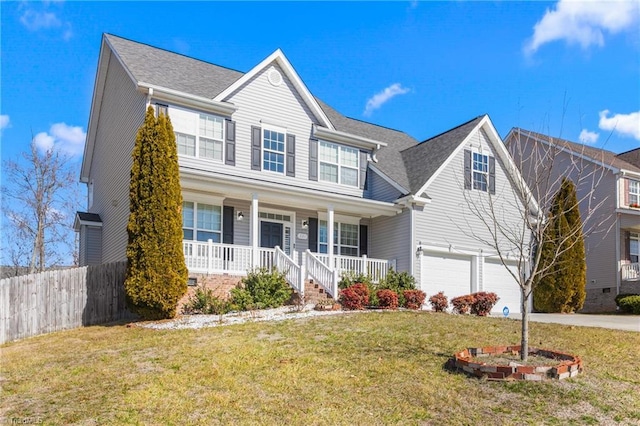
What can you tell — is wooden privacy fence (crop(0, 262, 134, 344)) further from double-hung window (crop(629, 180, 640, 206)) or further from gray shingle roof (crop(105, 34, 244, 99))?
double-hung window (crop(629, 180, 640, 206))

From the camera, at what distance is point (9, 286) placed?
1362cm

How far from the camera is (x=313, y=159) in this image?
2000 centimetres

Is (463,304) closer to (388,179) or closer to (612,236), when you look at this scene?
(388,179)

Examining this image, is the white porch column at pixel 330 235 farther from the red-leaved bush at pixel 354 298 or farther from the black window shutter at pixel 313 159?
the red-leaved bush at pixel 354 298

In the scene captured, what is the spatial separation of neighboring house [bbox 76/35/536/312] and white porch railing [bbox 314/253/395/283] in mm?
48

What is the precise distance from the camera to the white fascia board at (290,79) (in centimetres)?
1823

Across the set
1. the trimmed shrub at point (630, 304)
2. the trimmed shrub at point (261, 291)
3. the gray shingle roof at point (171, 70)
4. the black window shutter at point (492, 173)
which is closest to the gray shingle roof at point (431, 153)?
the black window shutter at point (492, 173)

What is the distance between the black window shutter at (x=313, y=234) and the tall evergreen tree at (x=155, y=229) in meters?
6.15

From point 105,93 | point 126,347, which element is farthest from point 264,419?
point 105,93

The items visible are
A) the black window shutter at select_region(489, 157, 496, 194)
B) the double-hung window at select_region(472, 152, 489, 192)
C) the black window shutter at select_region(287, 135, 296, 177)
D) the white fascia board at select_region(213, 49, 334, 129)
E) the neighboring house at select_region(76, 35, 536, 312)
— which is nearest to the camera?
the neighboring house at select_region(76, 35, 536, 312)

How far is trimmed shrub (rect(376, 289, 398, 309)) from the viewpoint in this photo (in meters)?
15.6

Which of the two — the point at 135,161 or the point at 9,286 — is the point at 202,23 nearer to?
the point at 135,161

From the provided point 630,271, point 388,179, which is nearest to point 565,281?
point 630,271

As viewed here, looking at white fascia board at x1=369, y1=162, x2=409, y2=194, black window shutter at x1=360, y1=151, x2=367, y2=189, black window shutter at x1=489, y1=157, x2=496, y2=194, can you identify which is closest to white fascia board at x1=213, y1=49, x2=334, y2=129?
black window shutter at x1=360, y1=151, x2=367, y2=189
